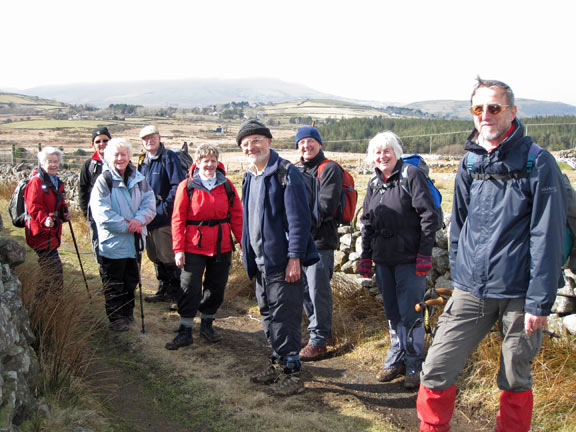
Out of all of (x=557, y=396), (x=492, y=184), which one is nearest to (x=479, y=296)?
(x=492, y=184)

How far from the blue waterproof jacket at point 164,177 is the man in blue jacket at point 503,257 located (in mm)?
3611

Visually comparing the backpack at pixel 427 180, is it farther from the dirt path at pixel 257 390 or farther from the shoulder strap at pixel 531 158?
the dirt path at pixel 257 390

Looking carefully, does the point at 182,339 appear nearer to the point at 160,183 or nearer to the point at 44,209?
the point at 160,183

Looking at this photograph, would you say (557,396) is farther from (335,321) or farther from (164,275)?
(164,275)

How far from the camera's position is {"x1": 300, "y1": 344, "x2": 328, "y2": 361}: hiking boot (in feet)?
14.6

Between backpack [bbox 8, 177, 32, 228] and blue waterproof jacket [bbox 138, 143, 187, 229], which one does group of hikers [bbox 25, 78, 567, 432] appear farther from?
backpack [bbox 8, 177, 32, 228]

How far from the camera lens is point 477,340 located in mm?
2756

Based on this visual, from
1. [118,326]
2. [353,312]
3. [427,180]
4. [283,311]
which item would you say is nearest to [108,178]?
[118,326]

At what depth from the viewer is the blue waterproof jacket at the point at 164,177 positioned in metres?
5.58

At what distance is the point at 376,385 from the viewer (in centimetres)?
397

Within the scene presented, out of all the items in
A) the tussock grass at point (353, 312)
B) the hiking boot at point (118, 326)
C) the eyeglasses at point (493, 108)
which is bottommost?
the hiking boot at point (118, 326)

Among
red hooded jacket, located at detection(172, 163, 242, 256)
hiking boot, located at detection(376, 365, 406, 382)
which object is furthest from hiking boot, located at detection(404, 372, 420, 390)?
red hooded jacket, located at detection(172, 163, 242, 256)

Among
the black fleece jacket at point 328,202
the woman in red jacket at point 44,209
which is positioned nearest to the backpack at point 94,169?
the woman in red jacket at point 44,209

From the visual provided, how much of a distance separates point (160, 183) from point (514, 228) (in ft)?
13.5
